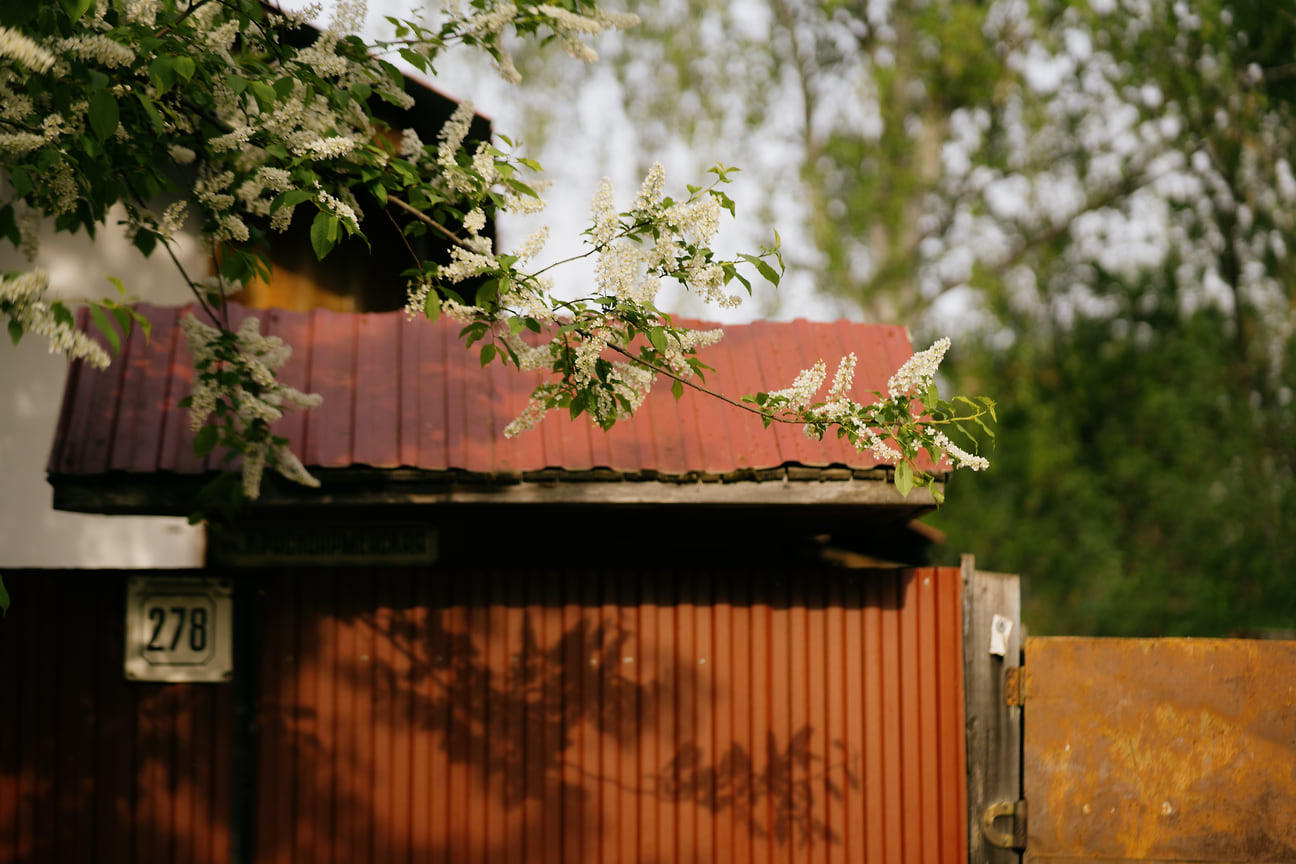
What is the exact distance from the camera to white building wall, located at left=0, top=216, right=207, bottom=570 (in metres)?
6.93

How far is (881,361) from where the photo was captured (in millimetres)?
5766

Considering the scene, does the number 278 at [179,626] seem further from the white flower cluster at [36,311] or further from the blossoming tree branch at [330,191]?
the white flower cluster at [36,311]

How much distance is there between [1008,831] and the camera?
5.18 metres

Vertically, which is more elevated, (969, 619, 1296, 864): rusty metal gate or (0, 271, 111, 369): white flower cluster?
(0, 271, 111, 369): white flower cluster

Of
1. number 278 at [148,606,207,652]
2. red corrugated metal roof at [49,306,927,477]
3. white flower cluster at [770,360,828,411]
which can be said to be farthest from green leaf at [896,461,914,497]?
number 278 at [148,606,207,652]

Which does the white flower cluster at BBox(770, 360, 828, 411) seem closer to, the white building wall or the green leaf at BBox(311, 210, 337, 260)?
the green leaf at BBox(311, 210, 337, 260)

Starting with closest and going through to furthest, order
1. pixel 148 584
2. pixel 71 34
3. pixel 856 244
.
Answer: pixel 71 34 → pixel 148 584 → pixel 856 244

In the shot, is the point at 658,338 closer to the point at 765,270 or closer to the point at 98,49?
the point at 765,270

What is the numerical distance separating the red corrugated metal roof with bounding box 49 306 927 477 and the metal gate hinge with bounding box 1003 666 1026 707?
4.39ft

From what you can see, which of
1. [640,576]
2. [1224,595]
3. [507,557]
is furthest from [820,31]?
[640,576]

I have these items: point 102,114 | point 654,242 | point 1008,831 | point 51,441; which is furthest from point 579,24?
point 51,441

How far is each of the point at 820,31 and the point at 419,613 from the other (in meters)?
16.5

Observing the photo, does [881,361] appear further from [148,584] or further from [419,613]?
[148,584]

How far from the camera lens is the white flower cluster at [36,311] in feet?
10.3
